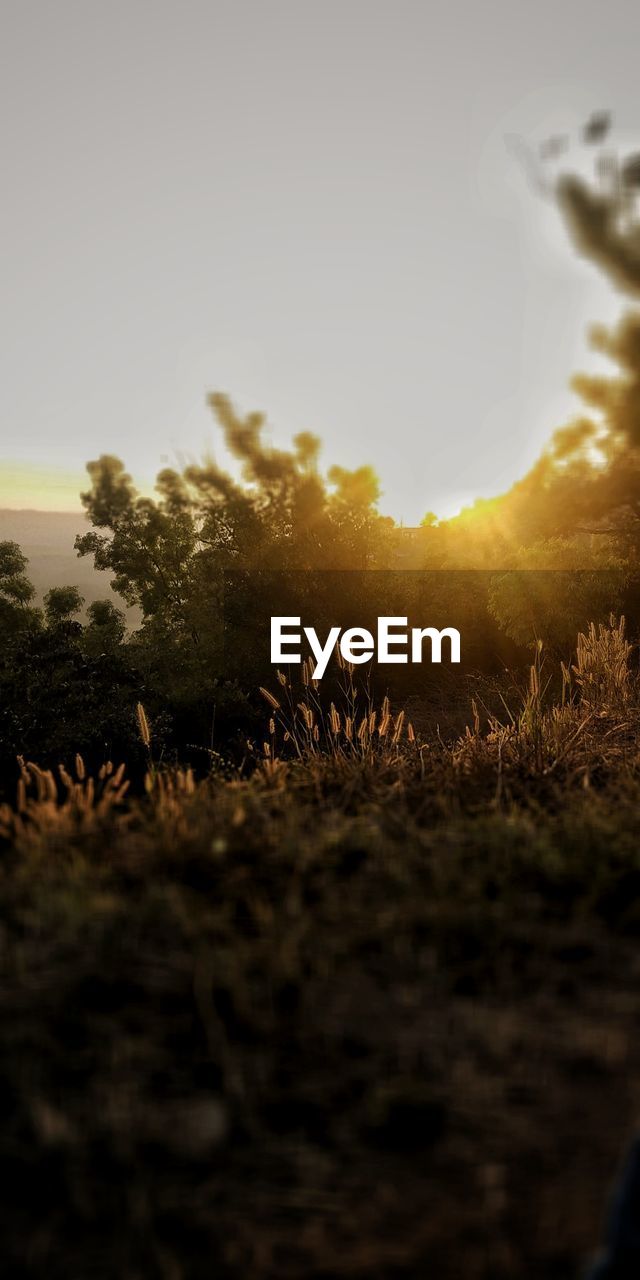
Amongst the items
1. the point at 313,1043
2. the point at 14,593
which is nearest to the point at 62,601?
the point at 14,593

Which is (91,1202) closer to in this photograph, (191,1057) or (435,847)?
(191,1057)

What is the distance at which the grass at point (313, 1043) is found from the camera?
71.8 inches

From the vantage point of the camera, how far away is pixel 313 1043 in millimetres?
2309

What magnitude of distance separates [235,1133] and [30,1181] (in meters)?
0.44

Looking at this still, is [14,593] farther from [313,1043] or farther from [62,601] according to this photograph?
[313,1043]

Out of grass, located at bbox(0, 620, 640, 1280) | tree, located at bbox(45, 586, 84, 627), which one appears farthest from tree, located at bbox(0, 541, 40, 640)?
grass, located at bbox(0, 620, 640, 1280)

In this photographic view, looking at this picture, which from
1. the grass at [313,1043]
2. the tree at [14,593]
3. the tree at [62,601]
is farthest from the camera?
the tree at [62,601]

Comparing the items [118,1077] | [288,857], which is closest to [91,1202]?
[118,1077]

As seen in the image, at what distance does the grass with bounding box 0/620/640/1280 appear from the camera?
1.82 metres

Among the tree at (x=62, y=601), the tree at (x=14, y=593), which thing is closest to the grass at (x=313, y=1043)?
the tree at (x=14, y=593)

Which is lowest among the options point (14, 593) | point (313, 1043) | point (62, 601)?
point (313, 1043)

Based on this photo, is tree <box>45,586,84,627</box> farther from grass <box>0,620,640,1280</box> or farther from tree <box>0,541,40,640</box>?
grass <box>0,620,640,1280</box>

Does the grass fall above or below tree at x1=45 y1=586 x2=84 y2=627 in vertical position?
below

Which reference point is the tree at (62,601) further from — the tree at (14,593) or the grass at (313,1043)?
the grass at (313,1043)
